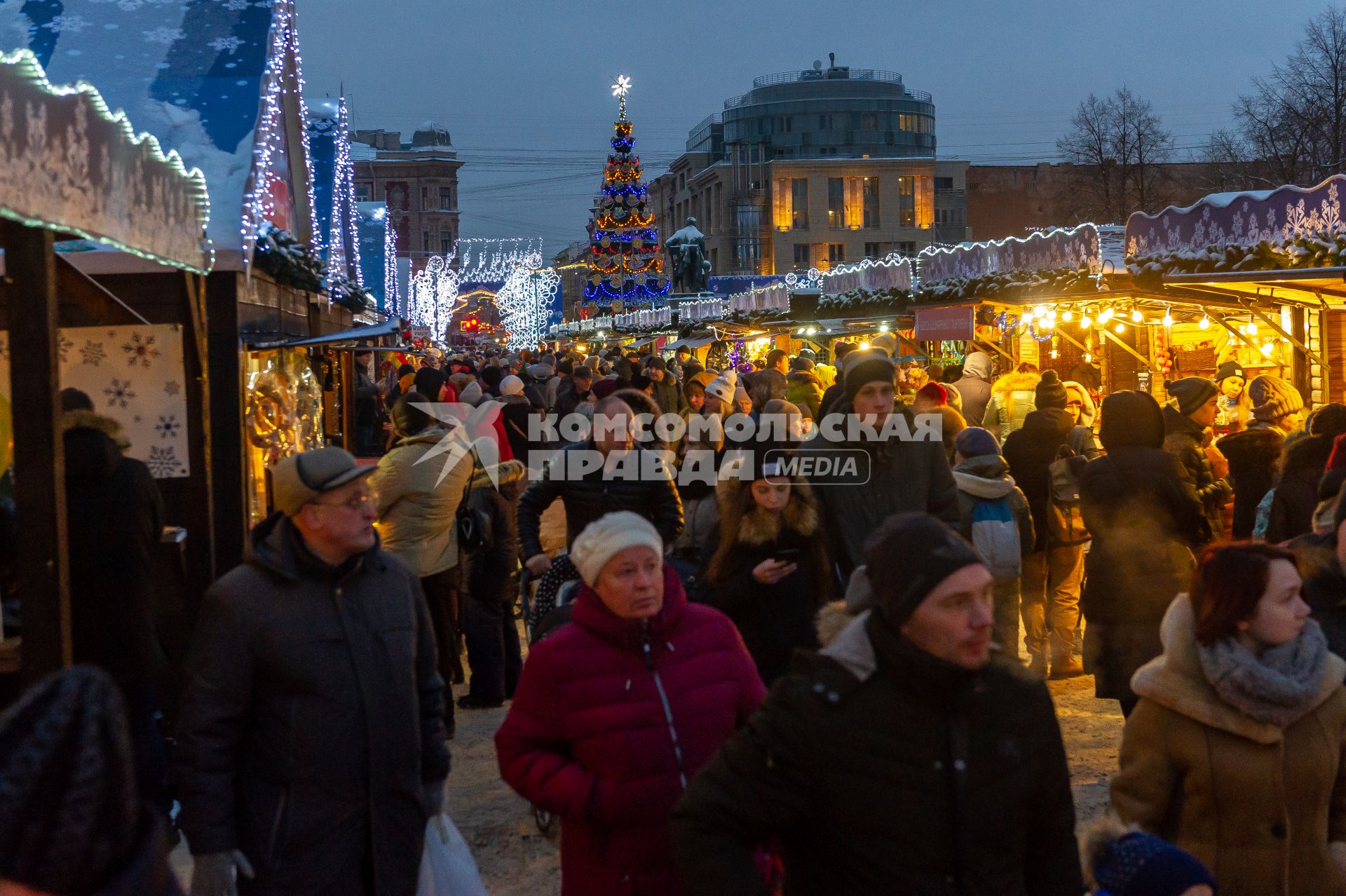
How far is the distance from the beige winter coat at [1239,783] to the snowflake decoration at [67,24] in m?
8.54

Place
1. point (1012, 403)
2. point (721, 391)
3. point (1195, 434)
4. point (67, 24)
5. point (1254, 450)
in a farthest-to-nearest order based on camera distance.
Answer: point (1012, 403), point (721, 391), point (67, 24), point (1254, 450), point (1195, 434)

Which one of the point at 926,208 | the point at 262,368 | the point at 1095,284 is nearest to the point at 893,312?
the point at 1095,284

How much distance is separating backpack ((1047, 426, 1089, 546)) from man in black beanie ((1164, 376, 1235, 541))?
22.3 inches

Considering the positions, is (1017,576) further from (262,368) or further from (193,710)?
(262,368)

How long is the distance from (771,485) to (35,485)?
248cm

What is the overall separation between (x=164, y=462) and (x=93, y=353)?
2.37 ft

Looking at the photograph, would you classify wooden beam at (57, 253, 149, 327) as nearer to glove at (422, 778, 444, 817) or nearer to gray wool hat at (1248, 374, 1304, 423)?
glove at (422, 778, 444, 817)

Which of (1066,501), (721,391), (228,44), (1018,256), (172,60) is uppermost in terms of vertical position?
(228,44)

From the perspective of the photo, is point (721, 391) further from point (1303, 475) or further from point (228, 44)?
point (1303, 475)

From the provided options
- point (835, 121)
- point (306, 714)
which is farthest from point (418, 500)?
point (835, 121)

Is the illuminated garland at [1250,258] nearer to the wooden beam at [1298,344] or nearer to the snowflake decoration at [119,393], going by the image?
the wooden beam at [1298,344]

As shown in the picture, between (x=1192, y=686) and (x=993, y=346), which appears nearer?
(x=1192, y=686)

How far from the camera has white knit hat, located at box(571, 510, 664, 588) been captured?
11.1 feet

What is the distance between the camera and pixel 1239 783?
3.04 meters
